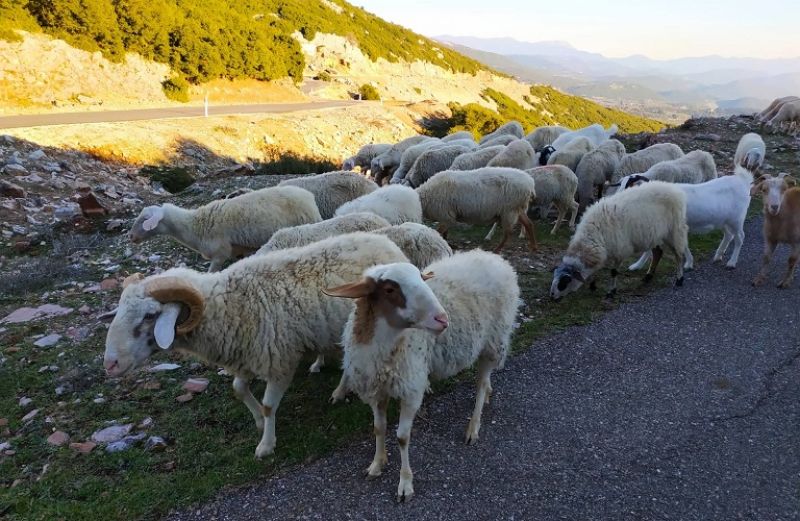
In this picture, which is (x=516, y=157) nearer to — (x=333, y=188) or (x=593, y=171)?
(x=593, y=171)

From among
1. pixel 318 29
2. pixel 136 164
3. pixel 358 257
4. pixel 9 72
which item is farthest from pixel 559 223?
pixel 318 29

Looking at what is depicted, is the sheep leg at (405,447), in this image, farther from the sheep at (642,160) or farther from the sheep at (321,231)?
the sheep at (642,160)

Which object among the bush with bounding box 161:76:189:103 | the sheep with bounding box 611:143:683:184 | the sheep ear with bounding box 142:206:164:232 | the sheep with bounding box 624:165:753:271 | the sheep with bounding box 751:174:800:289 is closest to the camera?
the sheep with bounding box 751:174:800:289

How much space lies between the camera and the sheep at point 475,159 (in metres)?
12.5

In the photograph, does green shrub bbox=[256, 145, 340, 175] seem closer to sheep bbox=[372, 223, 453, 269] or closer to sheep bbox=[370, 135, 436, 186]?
sheep bbox=[370, 135, 436, 186]

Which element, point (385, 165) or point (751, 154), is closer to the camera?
point (751, 154)

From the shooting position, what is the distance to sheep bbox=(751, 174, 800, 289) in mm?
7965

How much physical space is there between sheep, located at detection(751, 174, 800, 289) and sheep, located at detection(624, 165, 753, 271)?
0.65 metres

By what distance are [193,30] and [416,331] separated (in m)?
32.6

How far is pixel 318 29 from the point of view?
1793 inches

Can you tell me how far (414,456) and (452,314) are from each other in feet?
4.29

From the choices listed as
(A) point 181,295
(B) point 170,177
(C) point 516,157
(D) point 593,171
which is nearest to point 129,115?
(B) point 170,177

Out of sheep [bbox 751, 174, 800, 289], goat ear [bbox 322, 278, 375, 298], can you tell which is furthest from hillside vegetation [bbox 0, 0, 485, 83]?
sheep [bbox 751, 174, 800, 289]

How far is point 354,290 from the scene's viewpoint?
3.66m
